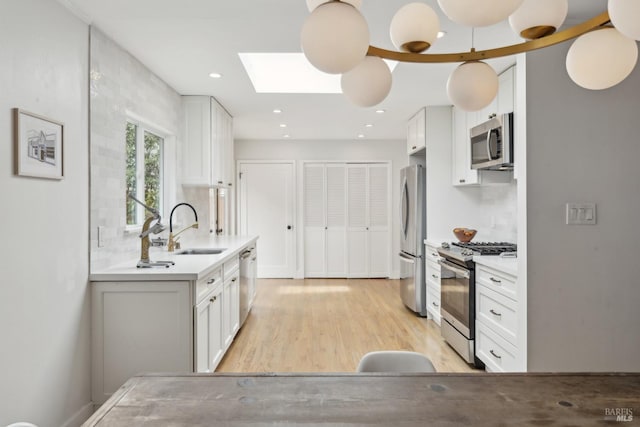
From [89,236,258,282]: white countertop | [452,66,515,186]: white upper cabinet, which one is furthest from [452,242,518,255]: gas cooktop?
[89,236,258,282]: white countertop

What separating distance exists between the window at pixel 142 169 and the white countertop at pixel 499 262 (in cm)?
277

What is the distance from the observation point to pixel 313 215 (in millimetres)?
6926

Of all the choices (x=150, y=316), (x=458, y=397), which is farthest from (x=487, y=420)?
(x=150, y=316)

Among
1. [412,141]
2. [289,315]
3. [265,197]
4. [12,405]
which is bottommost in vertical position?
[289,315]

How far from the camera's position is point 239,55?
3.06 meters

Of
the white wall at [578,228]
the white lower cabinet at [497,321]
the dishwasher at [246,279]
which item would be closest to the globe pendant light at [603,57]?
the white wall at [578,228]

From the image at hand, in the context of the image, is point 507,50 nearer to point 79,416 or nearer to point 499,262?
point 499,262

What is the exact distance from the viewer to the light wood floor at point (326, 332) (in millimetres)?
3252

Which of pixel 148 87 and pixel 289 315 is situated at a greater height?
pixel 148 87

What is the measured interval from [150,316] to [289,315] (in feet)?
7.97

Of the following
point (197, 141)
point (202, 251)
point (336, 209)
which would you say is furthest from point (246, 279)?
point (336, 209)

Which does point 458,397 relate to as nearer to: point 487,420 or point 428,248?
point 487,420

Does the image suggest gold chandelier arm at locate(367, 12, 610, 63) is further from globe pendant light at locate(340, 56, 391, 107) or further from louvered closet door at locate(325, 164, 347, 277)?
louvered closet door at locate(325, 164, 347, 277)

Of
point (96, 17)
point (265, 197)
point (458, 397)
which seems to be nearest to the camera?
point (458, 397)
